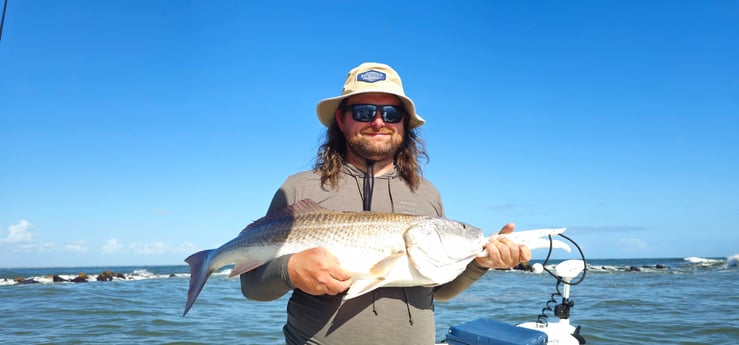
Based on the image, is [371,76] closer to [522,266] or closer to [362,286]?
[362,286]

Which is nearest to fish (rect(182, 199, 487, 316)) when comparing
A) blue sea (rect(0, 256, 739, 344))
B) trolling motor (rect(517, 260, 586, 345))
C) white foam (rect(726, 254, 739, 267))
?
trolling motor (rect(517, 260, 586, 345))

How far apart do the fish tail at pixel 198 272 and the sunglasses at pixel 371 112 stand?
49.9 inches

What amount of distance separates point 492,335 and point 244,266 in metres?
2.89

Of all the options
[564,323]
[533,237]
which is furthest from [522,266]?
[564,323]

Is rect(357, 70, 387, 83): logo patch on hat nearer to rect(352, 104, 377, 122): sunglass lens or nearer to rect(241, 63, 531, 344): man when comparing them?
rect(241, 63, 531, 344): man

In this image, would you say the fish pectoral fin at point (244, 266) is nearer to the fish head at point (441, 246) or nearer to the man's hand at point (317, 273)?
the man's hand at point (317, 273)

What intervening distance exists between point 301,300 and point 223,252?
1.84 feet

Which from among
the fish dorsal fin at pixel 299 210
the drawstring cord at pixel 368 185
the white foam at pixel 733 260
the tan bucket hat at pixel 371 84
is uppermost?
the tan bucket hat at pixel 371 84

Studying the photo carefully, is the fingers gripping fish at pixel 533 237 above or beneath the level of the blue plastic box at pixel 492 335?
above

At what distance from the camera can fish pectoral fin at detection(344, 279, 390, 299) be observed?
8.18ft

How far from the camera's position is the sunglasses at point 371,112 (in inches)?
123

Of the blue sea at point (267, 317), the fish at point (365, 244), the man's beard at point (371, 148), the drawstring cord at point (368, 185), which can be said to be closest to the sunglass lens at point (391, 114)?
the man's beard at point (371, 148)

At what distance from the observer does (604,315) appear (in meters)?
11.6

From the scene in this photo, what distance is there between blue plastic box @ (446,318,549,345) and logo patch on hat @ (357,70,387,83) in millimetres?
2749
